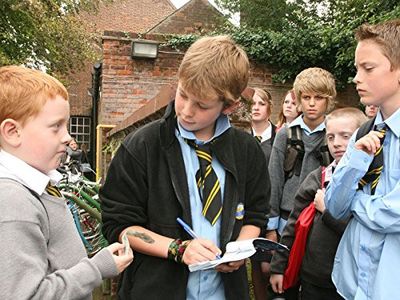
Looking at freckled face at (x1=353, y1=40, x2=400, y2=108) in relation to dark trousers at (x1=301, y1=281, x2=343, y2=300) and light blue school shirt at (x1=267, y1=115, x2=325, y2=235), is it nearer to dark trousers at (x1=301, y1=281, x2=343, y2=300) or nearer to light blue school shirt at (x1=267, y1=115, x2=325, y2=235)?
dark trousers at (x1=301, y1=281, x2=343, y2=300)

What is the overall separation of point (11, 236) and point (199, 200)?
0.71m

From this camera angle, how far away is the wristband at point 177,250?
5.22ft

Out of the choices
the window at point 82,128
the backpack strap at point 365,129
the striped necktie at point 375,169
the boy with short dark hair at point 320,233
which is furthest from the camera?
the window at point 82,128

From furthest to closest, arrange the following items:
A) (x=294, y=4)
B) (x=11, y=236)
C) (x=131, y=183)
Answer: (x=294, y=4) < (x=131, y=183) < (x=11, y=236)

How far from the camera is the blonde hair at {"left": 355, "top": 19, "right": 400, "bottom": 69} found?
1.79 m

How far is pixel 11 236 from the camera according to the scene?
1.20 m

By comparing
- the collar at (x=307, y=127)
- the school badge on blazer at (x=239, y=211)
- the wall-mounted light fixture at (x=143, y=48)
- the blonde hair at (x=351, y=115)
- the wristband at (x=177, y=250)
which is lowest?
the wristband at (x=177, y=250)

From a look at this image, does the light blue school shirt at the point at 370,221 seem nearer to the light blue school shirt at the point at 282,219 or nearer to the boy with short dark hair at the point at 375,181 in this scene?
the boy with short dark hair at the point at 375,181

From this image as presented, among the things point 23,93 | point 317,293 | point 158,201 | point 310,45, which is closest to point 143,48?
point 310,45

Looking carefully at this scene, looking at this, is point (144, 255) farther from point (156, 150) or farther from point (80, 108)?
point (80, 108)

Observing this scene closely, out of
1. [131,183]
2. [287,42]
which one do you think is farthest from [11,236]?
[287,42]

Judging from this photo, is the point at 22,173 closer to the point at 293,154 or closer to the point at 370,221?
the point at 370,221

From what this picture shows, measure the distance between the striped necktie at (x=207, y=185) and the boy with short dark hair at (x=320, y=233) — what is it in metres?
0.67

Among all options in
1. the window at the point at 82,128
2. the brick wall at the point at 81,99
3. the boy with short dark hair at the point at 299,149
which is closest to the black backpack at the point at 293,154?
the boy with short dark hair at the point at 299,149
